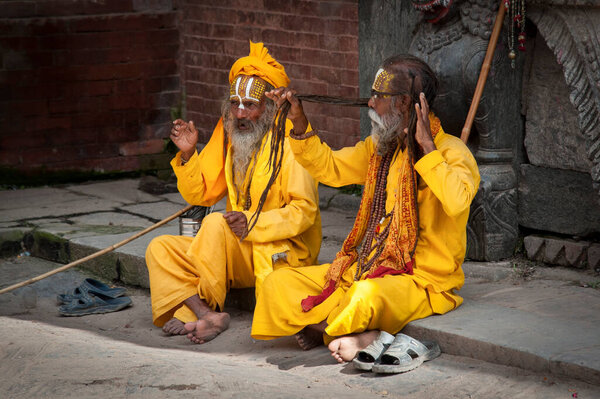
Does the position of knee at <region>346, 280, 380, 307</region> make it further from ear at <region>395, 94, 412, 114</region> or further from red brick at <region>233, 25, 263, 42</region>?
red brick at <region>233, 25, 263, 42</region>

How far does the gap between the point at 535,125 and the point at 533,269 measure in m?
0.80

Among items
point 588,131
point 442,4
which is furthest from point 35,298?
point 588,131

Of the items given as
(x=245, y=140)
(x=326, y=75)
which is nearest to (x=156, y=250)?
(x=245, y=140)

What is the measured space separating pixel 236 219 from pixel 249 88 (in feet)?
2.47

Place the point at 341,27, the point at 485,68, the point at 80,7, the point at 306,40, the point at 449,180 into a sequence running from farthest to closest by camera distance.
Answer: the point at 80,7 → the point at 306,40 → the point at 341,27 → the point at 485,68 → the point at 449,180

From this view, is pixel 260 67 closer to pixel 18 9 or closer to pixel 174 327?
pixel 174 327

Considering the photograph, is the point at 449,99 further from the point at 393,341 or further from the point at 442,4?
the point at 393,341

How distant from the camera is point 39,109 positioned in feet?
30.1

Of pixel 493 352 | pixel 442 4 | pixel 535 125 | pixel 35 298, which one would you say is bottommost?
pixel 35 298

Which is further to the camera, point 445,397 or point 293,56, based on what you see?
point 293,56

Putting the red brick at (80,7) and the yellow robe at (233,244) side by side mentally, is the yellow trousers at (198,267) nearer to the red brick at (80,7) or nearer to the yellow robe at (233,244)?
the yellow robe at (233,244)

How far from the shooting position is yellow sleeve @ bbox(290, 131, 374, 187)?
201 inches

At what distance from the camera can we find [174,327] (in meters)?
5.62

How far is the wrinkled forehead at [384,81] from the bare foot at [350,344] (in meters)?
1.16
